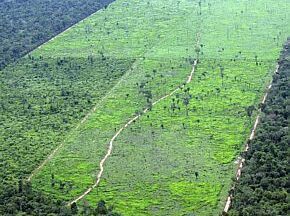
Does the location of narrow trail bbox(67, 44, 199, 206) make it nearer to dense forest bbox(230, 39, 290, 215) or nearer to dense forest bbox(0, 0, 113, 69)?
dense forest bbox(230, 39, 290, 215)

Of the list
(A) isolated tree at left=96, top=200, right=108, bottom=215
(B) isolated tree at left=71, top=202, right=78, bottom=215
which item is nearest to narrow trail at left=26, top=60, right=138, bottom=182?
(B) isolated tree at left=71, top=202, right=78, bottom=215

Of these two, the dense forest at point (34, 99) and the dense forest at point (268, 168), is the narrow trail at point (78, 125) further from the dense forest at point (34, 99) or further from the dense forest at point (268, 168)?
the dense forest at point (268, 168)

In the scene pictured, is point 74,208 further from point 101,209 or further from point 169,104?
point 169,104

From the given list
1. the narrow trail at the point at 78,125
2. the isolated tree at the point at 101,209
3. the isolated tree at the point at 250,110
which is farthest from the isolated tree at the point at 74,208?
the isolated tree at the point at 250,110

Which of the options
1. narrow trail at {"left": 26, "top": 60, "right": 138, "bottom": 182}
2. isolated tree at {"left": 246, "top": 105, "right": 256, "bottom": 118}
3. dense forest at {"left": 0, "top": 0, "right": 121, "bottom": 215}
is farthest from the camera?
isolated tree at {"left": 246, "top": 105, "right": 256, "bottom": 118}

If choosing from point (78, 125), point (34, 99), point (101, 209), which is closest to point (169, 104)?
point (78, 125)

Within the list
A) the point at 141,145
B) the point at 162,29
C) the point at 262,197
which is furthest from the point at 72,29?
the point at 262,197
